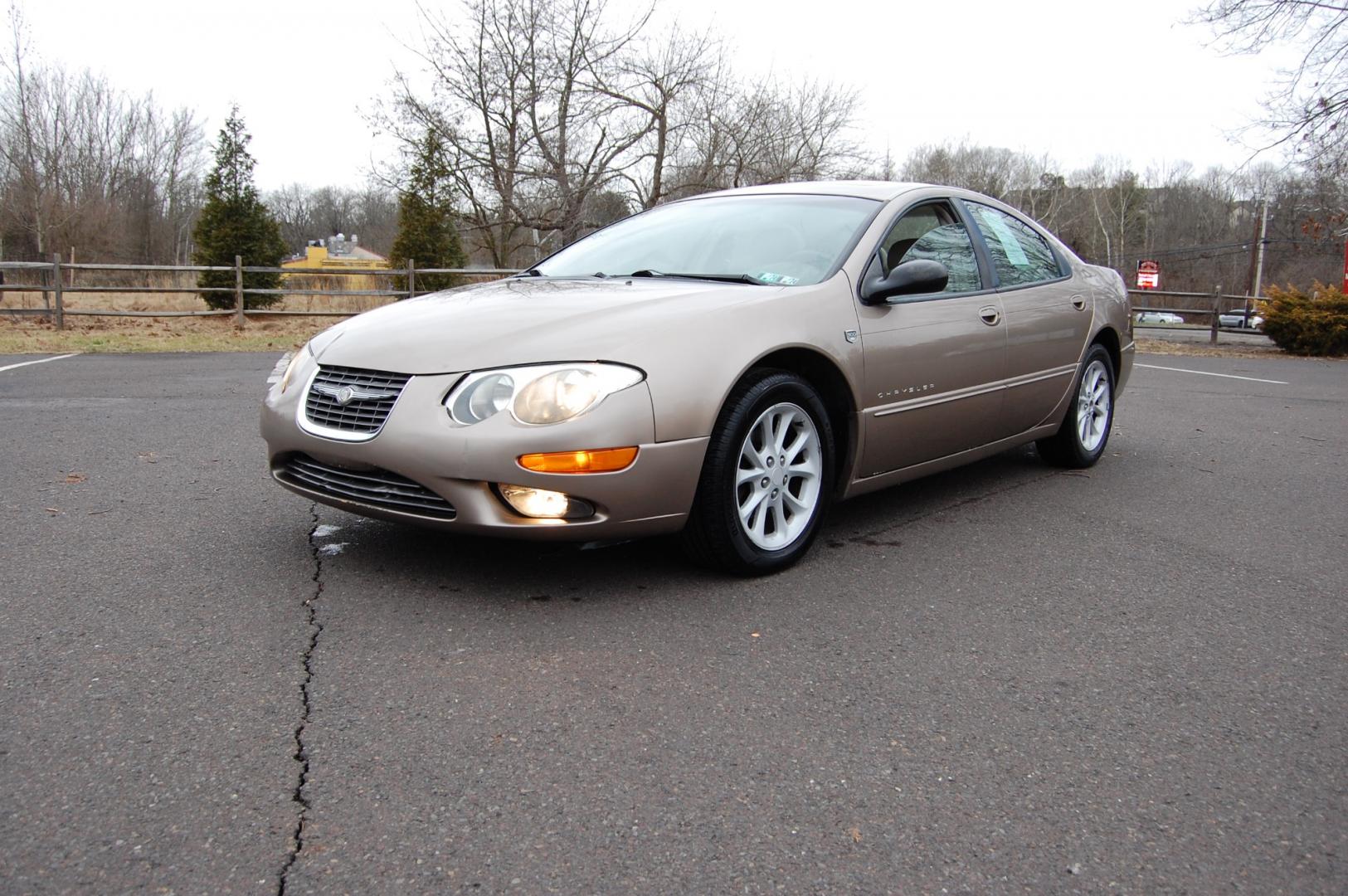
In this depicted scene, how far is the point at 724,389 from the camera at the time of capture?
3252mm

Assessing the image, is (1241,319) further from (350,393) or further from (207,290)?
(350,393)

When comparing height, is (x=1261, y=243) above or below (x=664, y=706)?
above

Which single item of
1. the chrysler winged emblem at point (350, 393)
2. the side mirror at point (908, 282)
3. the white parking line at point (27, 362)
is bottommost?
the white parking line at point (27, 362)

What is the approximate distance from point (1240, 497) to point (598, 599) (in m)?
3.45

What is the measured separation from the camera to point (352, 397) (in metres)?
3.26

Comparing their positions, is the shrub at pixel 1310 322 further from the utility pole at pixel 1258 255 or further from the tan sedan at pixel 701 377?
the utility pole at pixel 1258 255

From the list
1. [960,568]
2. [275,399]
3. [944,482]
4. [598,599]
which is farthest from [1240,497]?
[275,399]

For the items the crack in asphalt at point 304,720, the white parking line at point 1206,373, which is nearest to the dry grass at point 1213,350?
the white parking line at point 1206,373

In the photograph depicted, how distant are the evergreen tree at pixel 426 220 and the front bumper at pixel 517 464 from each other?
71.8ft

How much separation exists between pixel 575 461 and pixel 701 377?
0.50 metres

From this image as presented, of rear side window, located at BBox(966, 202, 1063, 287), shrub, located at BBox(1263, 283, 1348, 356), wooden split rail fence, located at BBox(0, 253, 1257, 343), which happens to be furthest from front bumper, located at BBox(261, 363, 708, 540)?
shrub, located at BBox(1263, 283, 1348, 356)

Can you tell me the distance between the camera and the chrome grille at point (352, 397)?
3180 millimetres

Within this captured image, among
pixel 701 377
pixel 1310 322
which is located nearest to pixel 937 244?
pixel 701 377

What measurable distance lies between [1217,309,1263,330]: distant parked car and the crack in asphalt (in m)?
19.1
